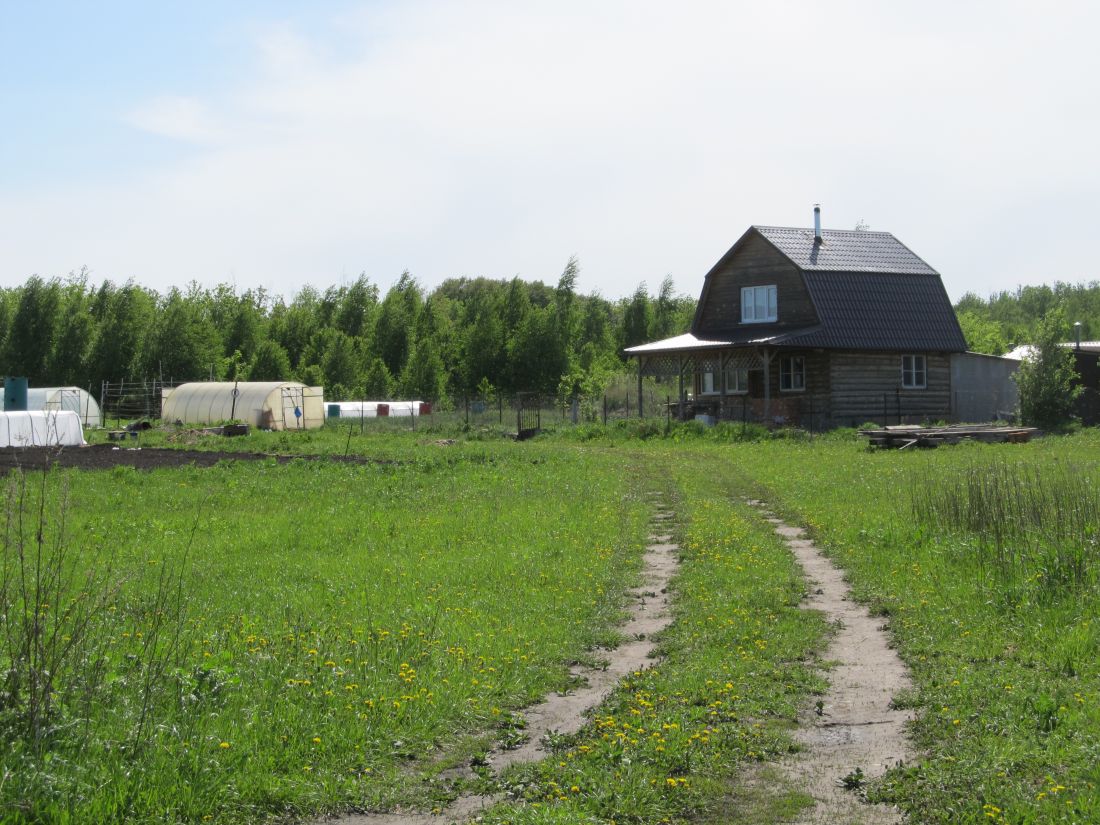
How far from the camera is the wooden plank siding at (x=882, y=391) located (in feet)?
138

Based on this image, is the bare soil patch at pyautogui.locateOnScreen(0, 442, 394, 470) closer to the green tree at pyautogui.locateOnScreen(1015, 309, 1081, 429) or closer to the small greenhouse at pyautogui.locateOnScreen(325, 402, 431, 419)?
the small greenhouse at pyautogui.locateOnScreen(325, 402, 431, 419)

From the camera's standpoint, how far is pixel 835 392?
138 feet

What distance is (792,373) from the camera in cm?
4359

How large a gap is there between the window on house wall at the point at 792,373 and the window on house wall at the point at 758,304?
1.83 m

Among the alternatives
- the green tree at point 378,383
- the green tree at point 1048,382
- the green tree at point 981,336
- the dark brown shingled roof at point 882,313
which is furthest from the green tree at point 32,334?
Result: the green tree at point 981,336

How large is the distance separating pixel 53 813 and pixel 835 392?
39.2 m

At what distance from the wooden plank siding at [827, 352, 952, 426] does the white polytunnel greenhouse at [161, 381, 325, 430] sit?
2272 cm

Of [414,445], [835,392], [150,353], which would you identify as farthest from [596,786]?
[150,353]

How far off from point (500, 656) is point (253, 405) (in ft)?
134

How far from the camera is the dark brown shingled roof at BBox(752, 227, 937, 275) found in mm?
43906

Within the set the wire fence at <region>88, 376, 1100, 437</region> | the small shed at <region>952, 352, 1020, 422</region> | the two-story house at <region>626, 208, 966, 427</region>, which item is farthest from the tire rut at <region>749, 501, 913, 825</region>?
the small shed at <region>952, 352, 1020, 422</region>

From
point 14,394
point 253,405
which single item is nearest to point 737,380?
point 253,405

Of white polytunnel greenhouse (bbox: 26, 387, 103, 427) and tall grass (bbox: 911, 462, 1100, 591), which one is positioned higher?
white polytunnel greenhouse (bbox: 26, 387, 103, 427)

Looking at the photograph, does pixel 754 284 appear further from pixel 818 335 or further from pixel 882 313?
pixel 882 313
